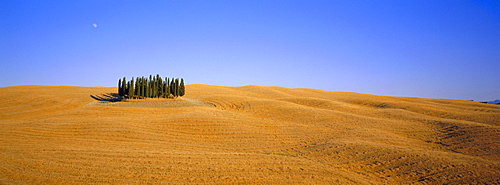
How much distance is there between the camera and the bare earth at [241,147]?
10430 millimetres

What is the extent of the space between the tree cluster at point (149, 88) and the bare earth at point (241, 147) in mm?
3836

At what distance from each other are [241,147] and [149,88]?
70.7 feet

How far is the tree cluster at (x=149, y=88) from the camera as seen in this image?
32.9 metres

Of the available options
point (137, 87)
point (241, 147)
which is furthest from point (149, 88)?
point (241, 147)

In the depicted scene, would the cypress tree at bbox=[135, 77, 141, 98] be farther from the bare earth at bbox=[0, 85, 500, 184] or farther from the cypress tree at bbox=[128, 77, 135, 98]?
the bare earth at bbox=[0, 85, 500, 184]

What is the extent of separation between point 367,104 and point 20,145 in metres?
36.6

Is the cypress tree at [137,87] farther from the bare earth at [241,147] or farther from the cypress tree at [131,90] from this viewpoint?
the bare earth at [241,147]

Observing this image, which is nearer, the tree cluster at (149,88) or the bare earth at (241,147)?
the bare earth at (241,147)

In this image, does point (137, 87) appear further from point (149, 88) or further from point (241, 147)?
point (241, 147)

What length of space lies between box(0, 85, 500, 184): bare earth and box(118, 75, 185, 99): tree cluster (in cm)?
384

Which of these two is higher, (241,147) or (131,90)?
(131,90)

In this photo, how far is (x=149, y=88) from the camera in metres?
34.3

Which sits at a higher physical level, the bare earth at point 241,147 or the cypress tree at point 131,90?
the cypress tree at point 131,90

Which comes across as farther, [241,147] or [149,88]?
[149,88]
